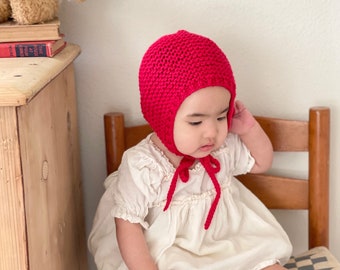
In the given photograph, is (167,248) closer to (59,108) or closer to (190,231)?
(190,231)

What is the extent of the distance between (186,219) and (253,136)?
21 centimetres

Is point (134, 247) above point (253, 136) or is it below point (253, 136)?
below

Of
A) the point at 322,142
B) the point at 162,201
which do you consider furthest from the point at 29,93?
the point at 322,142

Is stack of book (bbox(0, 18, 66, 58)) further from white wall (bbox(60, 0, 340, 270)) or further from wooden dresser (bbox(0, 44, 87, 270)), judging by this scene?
white wall (bbox(60, 0, 340, 270))

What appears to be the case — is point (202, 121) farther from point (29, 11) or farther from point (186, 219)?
point (29, 11)

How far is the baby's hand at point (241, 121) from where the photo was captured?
119 centimetres

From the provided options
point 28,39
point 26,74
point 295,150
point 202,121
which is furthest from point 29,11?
point 295,150

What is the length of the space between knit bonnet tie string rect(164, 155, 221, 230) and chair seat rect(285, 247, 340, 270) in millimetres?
228

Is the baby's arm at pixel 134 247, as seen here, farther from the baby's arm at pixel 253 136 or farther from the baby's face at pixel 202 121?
the baby's arm at pixel 253 136

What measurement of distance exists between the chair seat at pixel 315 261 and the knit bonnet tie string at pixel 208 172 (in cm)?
23

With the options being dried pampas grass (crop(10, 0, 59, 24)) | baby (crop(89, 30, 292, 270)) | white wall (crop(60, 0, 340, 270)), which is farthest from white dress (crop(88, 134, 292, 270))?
dried pampas grass (crop(10, 0, 59, 24))

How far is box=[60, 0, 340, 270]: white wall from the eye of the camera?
4.17 ft

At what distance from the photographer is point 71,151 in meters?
1.23

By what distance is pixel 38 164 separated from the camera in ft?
3.17
